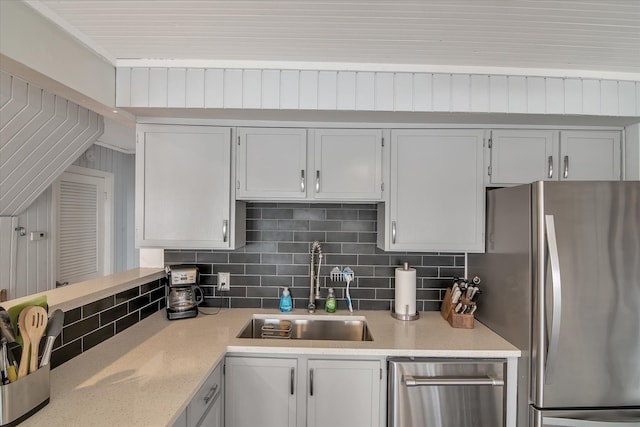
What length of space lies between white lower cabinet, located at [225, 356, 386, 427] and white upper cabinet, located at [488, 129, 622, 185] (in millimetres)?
1348

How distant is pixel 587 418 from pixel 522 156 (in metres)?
1.36

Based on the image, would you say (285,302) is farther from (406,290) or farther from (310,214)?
(406,290)

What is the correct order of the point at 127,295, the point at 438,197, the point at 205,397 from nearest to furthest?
the point at 205,397
the point at 127,295
the point at 438,197

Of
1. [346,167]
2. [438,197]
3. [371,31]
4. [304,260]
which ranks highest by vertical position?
[371,31]

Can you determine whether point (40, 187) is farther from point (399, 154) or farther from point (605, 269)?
point (605, 269)

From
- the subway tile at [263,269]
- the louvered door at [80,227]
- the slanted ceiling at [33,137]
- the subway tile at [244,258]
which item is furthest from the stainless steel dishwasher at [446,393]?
the louvered door at [80,227]

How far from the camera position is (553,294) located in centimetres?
144

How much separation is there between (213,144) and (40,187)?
1.51 metres

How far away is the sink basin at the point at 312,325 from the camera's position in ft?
6.98

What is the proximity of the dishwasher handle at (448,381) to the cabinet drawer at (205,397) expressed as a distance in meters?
0.89

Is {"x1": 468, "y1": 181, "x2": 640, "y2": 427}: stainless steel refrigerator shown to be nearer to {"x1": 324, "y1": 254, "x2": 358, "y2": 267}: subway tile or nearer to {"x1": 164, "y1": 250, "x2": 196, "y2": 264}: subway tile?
{"x1": 324, "y1": 254, "x2": 358, "y2": 267}: subway tile

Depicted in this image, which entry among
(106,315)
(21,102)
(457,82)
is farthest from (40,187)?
(457,82)

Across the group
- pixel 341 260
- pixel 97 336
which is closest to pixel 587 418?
pixel 341 260

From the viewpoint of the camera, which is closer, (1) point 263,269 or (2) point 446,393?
(2) point 446,393
